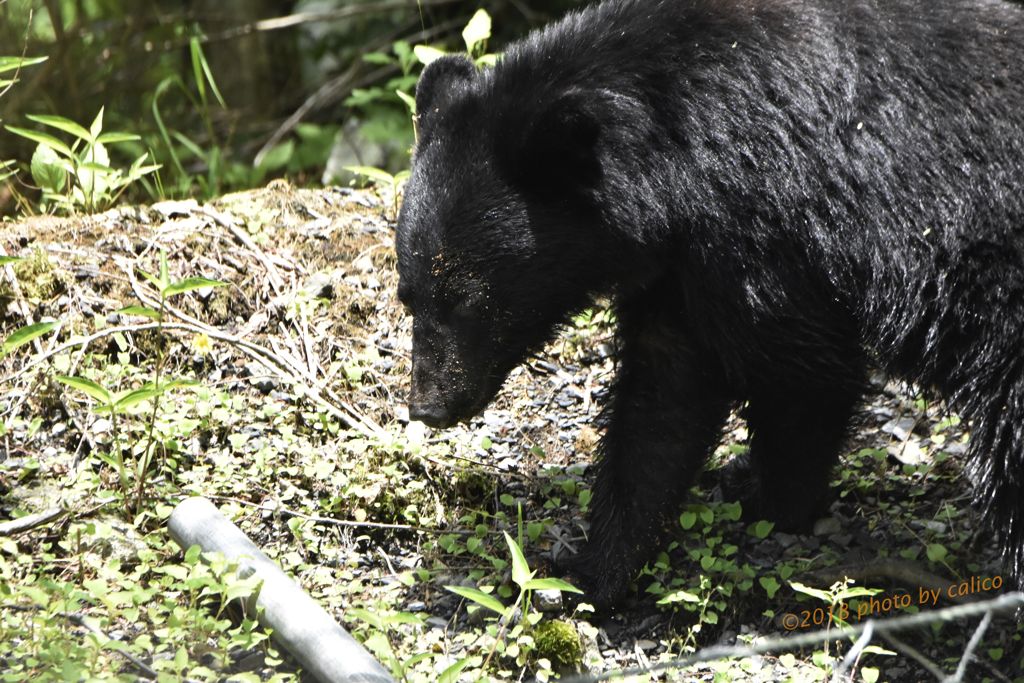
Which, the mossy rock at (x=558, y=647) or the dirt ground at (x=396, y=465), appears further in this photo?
the dirt ground at (x=396, y=465)

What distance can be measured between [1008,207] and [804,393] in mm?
889

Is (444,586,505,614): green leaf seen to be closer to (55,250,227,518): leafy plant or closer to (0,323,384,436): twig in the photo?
(55,250,227,518): leafy plant

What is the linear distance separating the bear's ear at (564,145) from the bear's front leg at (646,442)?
0.57 m

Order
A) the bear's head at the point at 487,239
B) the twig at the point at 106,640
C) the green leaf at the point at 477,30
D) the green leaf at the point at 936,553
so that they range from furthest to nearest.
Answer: the green leaf at the point at 477,30 < the green leaf at the point at 936,553 < the bear's head at the point at 487,239 < the twig at the point at 106,640

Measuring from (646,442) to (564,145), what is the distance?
3.74 ft

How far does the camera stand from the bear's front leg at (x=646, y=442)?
3316 millimetres

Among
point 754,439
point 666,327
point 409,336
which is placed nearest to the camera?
point 666,327

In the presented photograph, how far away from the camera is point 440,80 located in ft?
11.6

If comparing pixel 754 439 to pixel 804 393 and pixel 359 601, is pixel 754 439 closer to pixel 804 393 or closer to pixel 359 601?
pixel 804 393

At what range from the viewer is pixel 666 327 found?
331cm

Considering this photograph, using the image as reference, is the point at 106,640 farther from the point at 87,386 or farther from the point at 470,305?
the point at 470,305

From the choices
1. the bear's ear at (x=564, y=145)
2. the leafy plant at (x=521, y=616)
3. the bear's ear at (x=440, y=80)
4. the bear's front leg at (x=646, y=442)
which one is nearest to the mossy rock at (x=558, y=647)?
the leafy plant at (x=521, y=616)

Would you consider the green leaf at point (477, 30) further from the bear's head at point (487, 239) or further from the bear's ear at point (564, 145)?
the bear's ear at point (564, 145)

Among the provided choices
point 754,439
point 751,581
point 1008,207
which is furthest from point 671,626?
point 1008,207
